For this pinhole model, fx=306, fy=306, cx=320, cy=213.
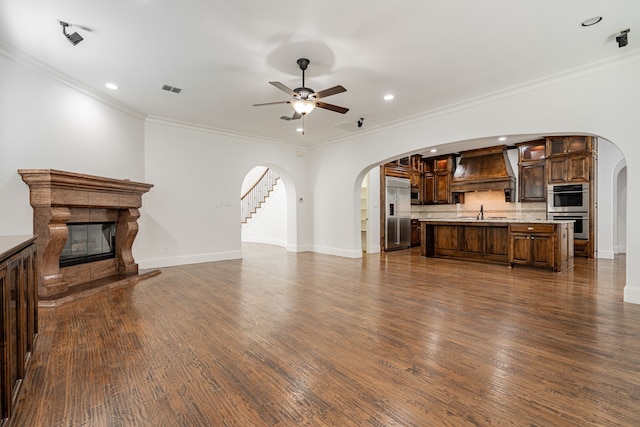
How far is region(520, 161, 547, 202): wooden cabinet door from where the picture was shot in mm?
7844

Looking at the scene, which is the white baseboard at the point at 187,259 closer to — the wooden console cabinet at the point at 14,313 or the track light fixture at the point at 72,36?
the wooden console cabinet at the point at 14,313

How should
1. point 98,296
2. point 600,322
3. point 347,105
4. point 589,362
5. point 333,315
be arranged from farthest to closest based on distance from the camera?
point 347,105, point 98,296, point 333,315, point 600,322, point 589,362

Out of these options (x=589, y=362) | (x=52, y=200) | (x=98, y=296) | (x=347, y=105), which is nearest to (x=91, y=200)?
(x=52, y=200)

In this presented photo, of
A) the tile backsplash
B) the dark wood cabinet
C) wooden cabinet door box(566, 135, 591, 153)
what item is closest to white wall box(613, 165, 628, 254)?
the tile backsplash

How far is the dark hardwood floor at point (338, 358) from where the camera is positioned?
1.72 m

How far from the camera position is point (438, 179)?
9.75 metres

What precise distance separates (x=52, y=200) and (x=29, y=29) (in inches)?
73.9

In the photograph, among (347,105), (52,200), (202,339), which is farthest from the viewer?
(347,105)

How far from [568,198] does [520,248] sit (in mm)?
2836

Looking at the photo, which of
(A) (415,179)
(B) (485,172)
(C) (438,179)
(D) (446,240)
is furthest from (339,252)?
(B) (485,172)

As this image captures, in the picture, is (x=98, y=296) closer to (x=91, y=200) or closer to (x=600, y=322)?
(x=91, y=200)

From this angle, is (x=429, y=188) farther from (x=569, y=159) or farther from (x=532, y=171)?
(x=569, y=159)

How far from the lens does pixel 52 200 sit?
12.4 feet

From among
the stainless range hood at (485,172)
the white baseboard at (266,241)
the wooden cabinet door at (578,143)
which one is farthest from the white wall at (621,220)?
the white baseboard at (266,241)
